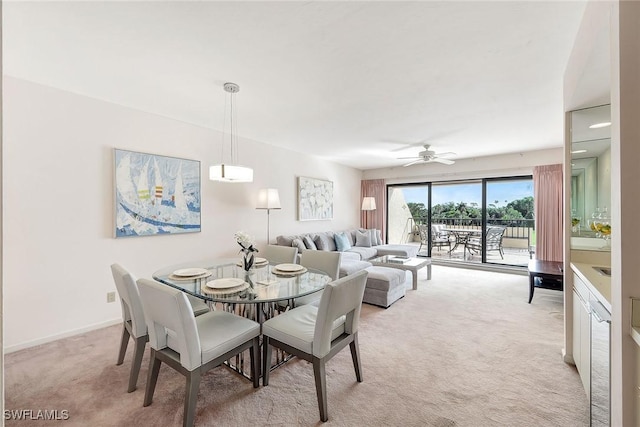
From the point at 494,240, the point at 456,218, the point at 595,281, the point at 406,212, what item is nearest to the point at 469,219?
the point at 456,218

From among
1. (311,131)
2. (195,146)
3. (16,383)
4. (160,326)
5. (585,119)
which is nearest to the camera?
(160,326)

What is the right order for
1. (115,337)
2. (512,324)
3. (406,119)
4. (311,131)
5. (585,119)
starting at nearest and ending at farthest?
(585,119) < (115,337) < (512,324) < (406,119) < (311,131)

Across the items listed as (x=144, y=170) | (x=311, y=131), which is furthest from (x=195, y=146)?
(x=311, y=131)

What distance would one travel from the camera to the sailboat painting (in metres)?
3.01

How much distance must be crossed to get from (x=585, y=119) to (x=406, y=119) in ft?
5.46

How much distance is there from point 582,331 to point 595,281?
410 mm

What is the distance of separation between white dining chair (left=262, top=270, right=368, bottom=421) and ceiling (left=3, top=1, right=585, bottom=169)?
1.64 meters

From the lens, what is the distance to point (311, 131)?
4.00 metres

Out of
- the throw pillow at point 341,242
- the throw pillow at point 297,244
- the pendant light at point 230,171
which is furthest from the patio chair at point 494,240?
the pendant light at point 230,171

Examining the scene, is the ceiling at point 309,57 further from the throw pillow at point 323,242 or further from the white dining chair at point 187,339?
the throw pillow at point 323,242

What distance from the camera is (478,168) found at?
577 centimetres

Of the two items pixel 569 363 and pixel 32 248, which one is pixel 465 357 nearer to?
pixel 569 363

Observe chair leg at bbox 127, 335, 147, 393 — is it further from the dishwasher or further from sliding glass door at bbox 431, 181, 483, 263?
sliding glass door at bbox 431, 181, 483, 263

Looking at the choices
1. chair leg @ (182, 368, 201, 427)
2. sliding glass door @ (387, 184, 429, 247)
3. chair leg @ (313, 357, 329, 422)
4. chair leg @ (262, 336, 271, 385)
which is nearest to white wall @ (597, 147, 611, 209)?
chair leg @ (313, 357, 329, 422)
